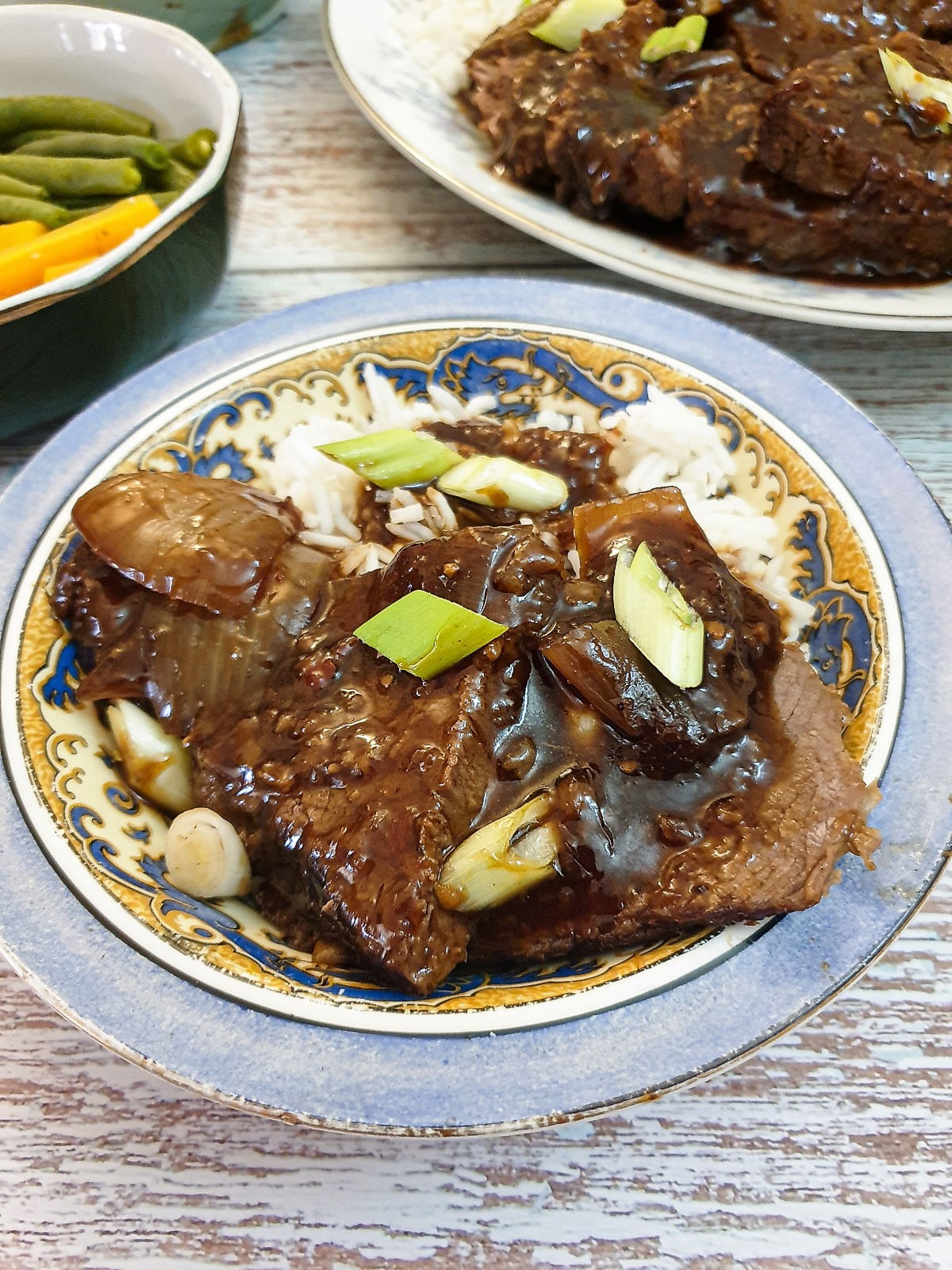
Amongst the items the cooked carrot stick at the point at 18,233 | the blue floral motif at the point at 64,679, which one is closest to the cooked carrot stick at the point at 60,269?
the cooked carrot stick at the point at 18,233

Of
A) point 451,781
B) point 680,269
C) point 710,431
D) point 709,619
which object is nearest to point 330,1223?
point 451,781

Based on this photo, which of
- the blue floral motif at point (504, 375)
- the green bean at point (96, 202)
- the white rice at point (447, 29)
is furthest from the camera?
the white rice at point (447, 29)

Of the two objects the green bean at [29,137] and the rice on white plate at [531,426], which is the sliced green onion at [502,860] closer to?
the rice on white plate at [531,426]

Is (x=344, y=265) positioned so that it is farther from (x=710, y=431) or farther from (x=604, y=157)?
(x=710, y=431)

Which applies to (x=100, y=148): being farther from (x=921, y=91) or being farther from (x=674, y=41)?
(x=921, y=91)

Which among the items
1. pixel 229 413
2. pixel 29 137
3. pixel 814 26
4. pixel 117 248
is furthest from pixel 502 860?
pixel 814 26

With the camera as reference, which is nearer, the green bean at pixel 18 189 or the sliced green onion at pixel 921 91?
the sliced green onion at pixel 921 91
